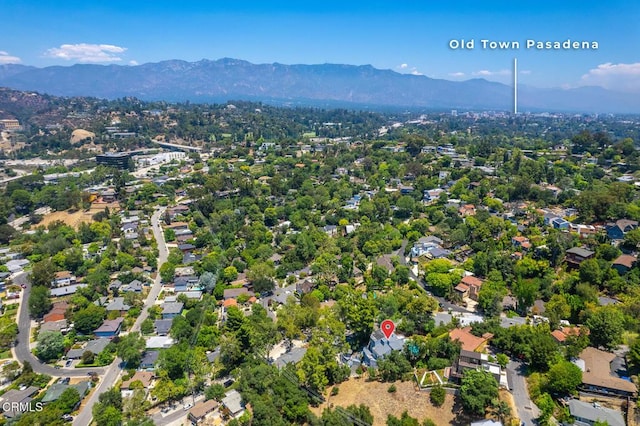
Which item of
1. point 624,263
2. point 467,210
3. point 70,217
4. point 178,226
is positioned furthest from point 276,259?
point 70,217

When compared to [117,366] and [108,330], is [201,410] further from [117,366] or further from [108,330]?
[108,330]

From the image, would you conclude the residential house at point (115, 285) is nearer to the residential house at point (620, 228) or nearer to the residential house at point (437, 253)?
the residential house at point (437, 253)

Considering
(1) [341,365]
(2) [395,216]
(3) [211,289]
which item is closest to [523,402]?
(1) [341,365]

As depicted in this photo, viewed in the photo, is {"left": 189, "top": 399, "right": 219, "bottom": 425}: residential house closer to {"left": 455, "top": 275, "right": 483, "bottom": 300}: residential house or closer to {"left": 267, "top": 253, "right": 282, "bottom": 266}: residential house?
{"left": 267, "top": 253, "right": 282, "bottom": 266}: residential house

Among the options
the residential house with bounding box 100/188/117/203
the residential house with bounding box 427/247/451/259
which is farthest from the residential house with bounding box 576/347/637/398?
the residential house with bounding box 100/188/117/203

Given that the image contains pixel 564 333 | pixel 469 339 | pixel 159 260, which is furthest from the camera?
pixel 159 260

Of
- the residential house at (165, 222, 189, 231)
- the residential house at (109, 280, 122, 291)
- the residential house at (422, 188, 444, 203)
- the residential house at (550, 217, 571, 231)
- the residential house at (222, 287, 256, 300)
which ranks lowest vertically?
the residential house at (222, 287, 256, 300)
